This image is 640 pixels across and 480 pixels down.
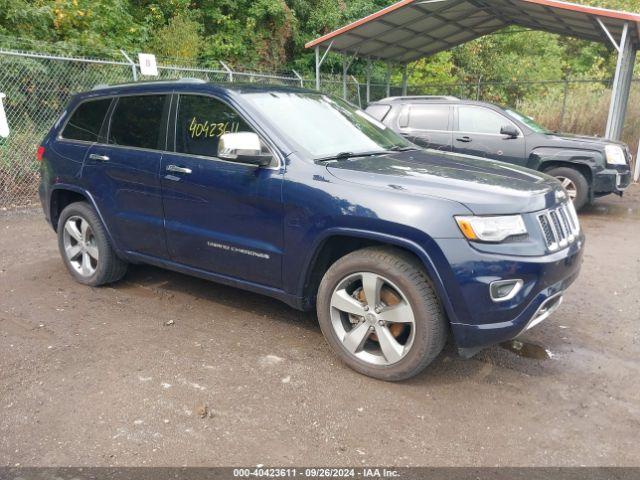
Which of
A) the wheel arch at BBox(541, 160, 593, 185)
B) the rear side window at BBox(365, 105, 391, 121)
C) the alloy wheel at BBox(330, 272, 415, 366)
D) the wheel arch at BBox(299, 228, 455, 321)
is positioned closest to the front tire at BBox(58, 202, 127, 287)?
the wheel arch at BBox(299, 228, 455, 321)

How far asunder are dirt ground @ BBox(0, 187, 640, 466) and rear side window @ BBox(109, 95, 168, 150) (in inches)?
53.9

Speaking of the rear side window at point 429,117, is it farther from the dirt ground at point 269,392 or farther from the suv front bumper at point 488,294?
the suv front bumper at point 488,294

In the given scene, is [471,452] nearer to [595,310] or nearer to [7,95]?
[595,310]

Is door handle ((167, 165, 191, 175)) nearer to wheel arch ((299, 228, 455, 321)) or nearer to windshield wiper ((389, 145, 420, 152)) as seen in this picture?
wheel arch ((299, 228, 455, 321))

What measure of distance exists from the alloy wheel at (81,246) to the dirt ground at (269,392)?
287mm

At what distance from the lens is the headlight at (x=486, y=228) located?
2.91 m

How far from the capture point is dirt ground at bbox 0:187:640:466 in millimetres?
2670

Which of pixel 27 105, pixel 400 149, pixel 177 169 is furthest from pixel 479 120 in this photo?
pixel 27 105

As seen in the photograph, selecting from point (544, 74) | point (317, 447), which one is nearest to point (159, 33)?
point (317, 447)

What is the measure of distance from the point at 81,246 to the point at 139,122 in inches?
54.4

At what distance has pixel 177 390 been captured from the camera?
3205 millimetres

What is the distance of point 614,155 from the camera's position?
8.11 m

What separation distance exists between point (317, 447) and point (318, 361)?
908 millimetres

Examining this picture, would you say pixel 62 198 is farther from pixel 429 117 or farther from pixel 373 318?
pixel 429 117
